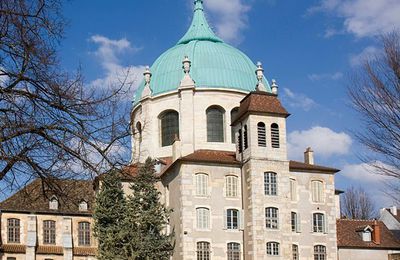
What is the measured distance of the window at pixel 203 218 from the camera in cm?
4053

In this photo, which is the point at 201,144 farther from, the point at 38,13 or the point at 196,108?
the point at 38,13

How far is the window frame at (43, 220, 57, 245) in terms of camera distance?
48688mm

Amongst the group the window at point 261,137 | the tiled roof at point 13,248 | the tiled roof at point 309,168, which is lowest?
→ the tiled roof at point 13,248

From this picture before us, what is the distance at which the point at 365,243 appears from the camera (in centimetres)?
4609

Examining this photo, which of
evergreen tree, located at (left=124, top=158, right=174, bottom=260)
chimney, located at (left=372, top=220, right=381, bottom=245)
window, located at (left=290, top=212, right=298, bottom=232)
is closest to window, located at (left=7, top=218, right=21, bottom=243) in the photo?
evergreen tree, located at (left=124, top=158, right=174, bottom=260)

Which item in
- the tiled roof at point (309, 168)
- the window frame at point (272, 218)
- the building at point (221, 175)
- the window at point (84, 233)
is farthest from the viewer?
the window at point (84, 233)

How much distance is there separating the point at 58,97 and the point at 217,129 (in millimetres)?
37608

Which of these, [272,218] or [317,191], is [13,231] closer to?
[272,218]

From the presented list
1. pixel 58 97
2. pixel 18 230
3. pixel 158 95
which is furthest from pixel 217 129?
pixel 58 97

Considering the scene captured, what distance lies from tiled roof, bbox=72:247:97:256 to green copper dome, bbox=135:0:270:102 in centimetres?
1204

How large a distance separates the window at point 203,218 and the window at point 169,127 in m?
8.21

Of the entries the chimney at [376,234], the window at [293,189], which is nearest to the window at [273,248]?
the window at [293,189]

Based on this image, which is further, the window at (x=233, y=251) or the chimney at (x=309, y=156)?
the chimney at (x=309, y=156)

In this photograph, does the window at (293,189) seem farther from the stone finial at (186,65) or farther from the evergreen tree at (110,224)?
the stone finial at (186,65)
